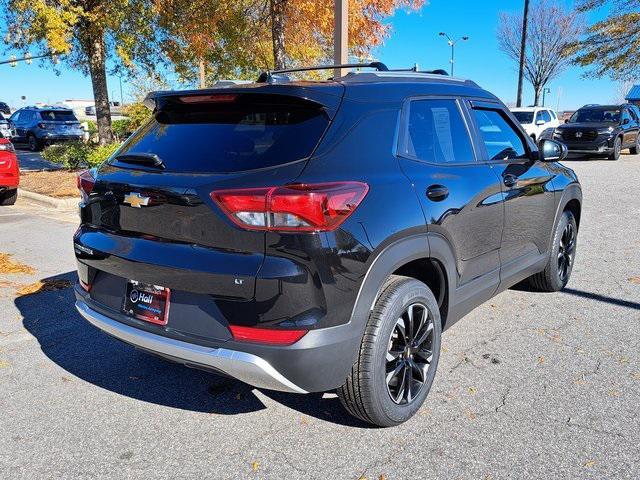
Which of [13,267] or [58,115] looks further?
[58,115]

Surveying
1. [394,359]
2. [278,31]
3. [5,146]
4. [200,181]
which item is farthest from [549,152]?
[5,146]

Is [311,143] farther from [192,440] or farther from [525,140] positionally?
[525,140]

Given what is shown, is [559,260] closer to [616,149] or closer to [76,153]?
[76,153]

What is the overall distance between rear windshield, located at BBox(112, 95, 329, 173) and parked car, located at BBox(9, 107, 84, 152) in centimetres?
2363

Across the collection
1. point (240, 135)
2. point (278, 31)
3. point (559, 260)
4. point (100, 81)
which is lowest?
point (559, 260)

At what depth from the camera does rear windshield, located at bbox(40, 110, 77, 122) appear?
24.9m

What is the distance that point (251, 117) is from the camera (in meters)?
2.77

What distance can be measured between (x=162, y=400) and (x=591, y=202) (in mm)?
9587

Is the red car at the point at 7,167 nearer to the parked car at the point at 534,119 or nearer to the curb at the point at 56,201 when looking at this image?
the curb at the point at 56,201

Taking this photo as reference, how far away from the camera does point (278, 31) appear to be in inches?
459

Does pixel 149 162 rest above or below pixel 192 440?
above

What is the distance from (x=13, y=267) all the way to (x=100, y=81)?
981cm

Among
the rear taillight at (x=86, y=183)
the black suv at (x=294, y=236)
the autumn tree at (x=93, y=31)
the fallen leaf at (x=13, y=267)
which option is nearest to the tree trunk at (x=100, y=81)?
the autumn tree at (x=93, y=31)

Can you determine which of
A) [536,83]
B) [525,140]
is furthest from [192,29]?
[536,83]
